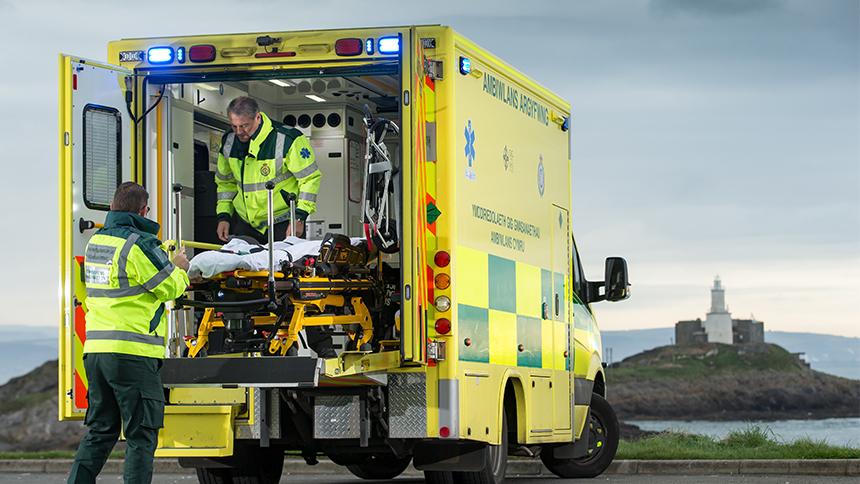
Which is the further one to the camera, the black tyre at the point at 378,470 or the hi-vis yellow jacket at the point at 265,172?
the black tyre at the point at 378,470

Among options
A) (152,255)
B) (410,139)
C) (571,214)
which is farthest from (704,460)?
(152,255)

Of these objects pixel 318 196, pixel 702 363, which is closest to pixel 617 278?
pixel 318 196

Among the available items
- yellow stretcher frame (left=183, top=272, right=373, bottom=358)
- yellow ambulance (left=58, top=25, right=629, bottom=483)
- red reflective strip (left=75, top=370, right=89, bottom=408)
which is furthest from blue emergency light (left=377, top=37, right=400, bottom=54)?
red reflective strip (left=75, top=370, right=89, bottom=408)

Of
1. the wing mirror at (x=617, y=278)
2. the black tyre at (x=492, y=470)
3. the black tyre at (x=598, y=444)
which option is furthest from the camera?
the black tyre at (x=598, y=444)

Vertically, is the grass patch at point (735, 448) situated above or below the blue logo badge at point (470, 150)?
below

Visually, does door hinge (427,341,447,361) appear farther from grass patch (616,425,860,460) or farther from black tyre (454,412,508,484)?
grass patch (616,425,860,460)

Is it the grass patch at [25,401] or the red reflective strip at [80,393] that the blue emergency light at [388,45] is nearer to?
the red reflective strip at [80,393]

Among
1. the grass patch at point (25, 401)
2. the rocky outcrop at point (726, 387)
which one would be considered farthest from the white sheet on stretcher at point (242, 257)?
the rocky outcrop at point (726, 387)

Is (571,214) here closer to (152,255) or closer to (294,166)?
(294,166)

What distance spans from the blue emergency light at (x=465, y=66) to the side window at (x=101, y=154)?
215 cm

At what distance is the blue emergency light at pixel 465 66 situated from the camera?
9.80 metres

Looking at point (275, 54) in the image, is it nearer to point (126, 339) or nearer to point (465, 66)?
point (465, 66)

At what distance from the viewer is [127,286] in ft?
28.3

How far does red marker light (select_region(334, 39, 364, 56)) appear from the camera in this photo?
962 cm
